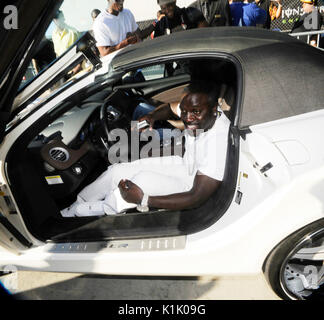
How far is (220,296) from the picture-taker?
1.73 m

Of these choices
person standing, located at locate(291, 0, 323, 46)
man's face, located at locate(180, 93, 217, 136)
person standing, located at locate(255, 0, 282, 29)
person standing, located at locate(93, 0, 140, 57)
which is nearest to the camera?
man's face, located at locate(180, 93, 217, 136)

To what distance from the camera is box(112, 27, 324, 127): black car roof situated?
129cm

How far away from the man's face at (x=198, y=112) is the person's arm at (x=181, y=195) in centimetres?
33

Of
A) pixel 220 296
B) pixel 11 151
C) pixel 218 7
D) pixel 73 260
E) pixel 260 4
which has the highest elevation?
pixel 260 4

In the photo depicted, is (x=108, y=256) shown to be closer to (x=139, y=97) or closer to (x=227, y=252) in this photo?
(x=227, y=252)

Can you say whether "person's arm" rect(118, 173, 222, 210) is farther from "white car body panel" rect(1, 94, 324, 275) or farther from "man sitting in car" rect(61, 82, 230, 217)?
"white car body panel" rect(1, 94, 324, 275)

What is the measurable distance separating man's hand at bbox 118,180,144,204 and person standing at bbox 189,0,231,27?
138 inches

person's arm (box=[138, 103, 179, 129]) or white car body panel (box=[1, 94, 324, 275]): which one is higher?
person's arm (box=[138, 103, 179, 129])

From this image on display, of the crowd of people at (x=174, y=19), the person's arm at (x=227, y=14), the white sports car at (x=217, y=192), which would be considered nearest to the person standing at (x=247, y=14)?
the crowd of people at (x=174, y=19)

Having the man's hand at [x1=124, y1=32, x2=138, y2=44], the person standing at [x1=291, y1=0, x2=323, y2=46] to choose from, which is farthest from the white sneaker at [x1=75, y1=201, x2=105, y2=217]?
the person standing at [x1=291, y1=0, x2=323, y2=46]

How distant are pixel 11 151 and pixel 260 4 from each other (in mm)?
5331

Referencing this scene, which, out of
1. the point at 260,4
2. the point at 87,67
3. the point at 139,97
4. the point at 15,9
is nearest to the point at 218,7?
the point at 260,4

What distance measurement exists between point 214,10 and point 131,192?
12.3 feet

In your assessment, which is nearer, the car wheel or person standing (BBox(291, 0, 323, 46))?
the car wheel
